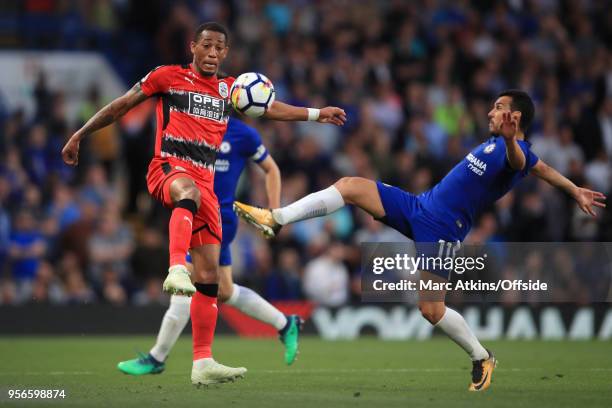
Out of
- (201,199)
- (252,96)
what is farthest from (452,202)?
(201,199)

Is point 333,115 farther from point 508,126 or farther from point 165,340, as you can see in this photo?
point 165,340

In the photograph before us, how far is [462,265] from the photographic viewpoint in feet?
34.7

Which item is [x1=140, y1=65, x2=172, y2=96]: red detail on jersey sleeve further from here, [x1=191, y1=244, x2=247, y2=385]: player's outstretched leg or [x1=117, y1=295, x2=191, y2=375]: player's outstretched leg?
[x1=117, y1=295, x2=191, y2=375]: player's outstretched leg

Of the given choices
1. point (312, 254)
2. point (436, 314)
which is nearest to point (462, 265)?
point (436, 314)

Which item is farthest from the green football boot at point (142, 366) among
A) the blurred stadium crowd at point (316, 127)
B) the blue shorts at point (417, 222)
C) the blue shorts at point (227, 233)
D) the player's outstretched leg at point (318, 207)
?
the blurred stadium crowd at point (316, 127)

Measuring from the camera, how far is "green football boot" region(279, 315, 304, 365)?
37.8 ft

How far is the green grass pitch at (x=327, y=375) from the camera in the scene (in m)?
8.37

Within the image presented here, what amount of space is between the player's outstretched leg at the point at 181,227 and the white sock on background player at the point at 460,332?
2.17 metres

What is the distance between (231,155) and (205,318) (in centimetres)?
252

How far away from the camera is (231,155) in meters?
11.6

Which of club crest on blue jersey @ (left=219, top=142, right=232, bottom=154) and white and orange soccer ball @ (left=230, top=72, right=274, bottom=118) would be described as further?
club crest on blue jersey @ (left=219, top=142, right=232, bottom=154)

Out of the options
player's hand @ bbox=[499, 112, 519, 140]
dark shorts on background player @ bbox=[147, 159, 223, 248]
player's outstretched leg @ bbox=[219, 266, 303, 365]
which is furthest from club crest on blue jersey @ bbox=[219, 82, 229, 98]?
player's outstretched leg @ bbox=[219, 266, 303, 365]

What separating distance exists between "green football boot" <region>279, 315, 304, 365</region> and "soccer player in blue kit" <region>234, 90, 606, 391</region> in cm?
234

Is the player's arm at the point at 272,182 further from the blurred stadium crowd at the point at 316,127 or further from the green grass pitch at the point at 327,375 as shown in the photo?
the blurred stadium crowd at the point at 316,127
